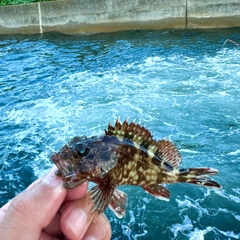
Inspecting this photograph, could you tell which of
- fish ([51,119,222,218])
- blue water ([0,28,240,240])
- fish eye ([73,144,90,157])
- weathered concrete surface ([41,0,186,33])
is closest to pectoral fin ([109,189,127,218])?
fish ([51,119,222,218])

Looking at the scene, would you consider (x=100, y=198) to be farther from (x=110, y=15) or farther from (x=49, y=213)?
(x=110, y=15)

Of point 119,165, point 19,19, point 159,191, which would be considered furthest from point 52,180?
point 19,19

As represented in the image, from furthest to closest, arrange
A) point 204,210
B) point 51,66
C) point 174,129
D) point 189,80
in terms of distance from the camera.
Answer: point 51,66 → point 189,80 → point 174,129 → point 204,210

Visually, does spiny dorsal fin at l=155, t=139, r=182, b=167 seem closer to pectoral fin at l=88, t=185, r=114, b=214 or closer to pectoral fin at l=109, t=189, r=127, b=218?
pectoral fin at l=109, t=189, r=127, b=218

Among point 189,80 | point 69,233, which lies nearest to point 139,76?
→ point 189,80

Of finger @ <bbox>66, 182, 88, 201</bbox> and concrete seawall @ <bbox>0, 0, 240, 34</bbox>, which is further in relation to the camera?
concrete seawall @ <bbox>0, 0, 240, 34</bbox>

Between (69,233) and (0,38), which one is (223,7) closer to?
(0,38)
